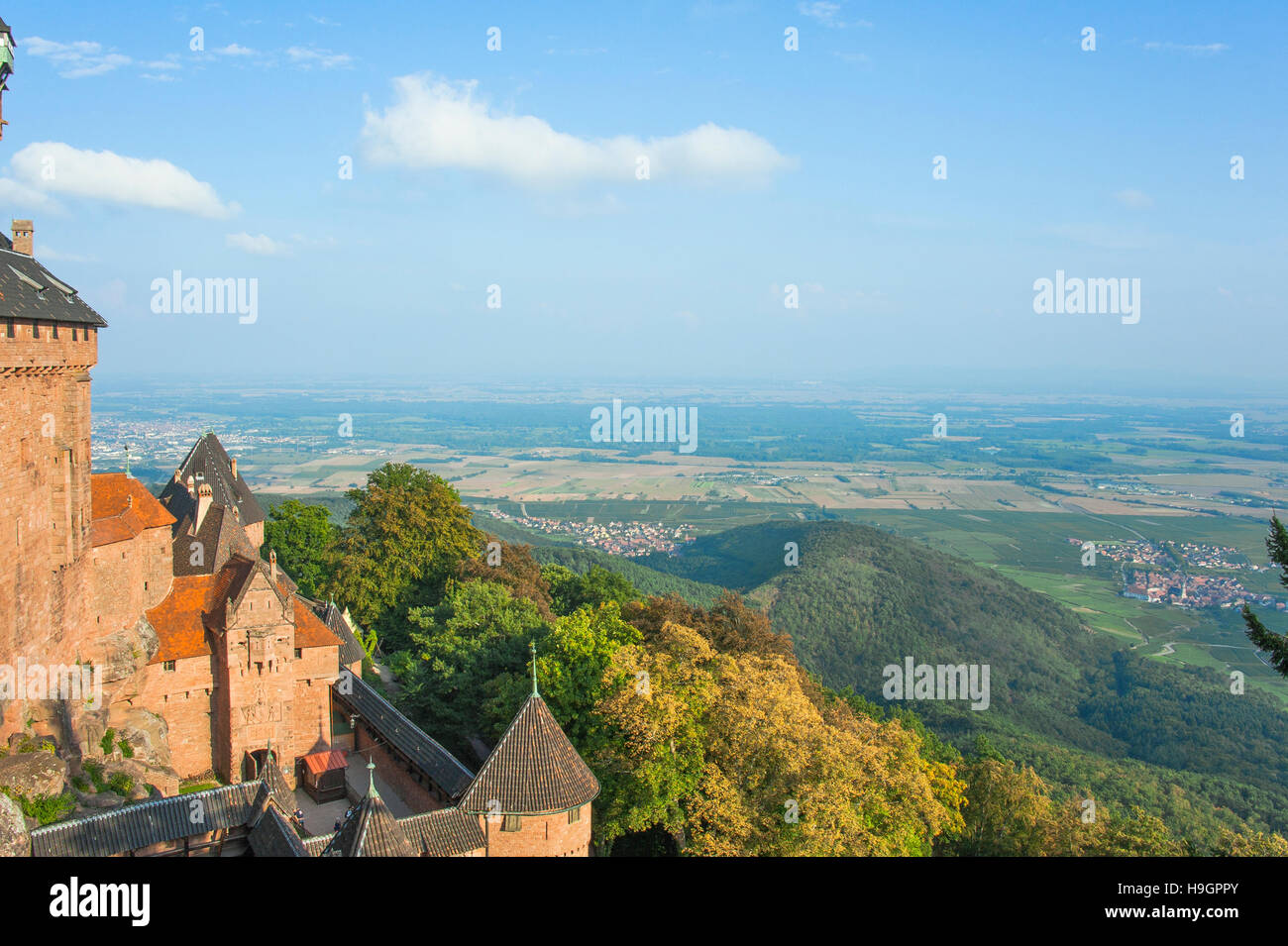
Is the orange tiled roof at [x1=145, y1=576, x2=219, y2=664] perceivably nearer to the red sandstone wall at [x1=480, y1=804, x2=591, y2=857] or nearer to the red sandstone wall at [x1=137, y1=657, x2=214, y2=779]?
the red sandstone wall at [x1=137, y1=657, x2=214, y2=779]

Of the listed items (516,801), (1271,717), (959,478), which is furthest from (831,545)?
(959,478)

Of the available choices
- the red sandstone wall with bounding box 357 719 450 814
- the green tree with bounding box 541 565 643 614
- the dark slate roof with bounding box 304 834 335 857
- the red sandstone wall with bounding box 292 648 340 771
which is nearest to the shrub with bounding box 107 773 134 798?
the red sandstone wall with bounding box 292 648 340 771

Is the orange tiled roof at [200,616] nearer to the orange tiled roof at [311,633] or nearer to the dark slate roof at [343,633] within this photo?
Answer: the orange tiled roof at [311,633]

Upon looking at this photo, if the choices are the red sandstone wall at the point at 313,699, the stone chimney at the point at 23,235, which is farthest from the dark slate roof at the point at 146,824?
the stone chimney at the point at 23,235

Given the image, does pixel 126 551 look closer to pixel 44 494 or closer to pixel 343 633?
pixel 44 494

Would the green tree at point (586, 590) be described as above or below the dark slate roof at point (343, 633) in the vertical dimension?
below
